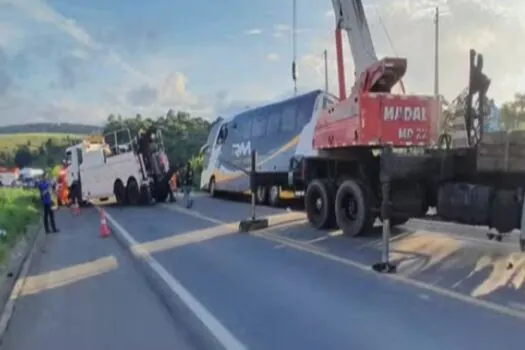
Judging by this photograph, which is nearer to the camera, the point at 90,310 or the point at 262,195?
the point at 90,310

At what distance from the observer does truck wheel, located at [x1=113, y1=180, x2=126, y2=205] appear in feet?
83.3

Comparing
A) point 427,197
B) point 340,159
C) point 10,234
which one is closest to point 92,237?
point 10,234

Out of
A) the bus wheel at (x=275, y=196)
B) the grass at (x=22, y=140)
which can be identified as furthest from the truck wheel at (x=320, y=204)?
the grass at (x=22, y=140)

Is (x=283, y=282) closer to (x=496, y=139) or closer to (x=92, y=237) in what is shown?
(x=496, y=139)

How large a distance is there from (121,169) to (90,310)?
60.4 ft

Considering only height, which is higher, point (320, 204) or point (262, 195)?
point (320, 204)

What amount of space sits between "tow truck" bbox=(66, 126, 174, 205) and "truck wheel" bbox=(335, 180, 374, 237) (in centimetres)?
1221

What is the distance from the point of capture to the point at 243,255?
435 inches

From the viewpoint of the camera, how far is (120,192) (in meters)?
25.5

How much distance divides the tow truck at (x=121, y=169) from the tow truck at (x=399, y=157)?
398 inches

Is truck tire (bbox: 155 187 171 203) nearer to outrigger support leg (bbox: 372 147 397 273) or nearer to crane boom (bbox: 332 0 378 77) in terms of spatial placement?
crane boom (bbox: 332 0 378 77)

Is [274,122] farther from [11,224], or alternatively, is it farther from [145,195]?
[11,224]

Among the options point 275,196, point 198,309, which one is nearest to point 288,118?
point 275,196

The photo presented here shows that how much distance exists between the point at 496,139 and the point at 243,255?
4261 mm
